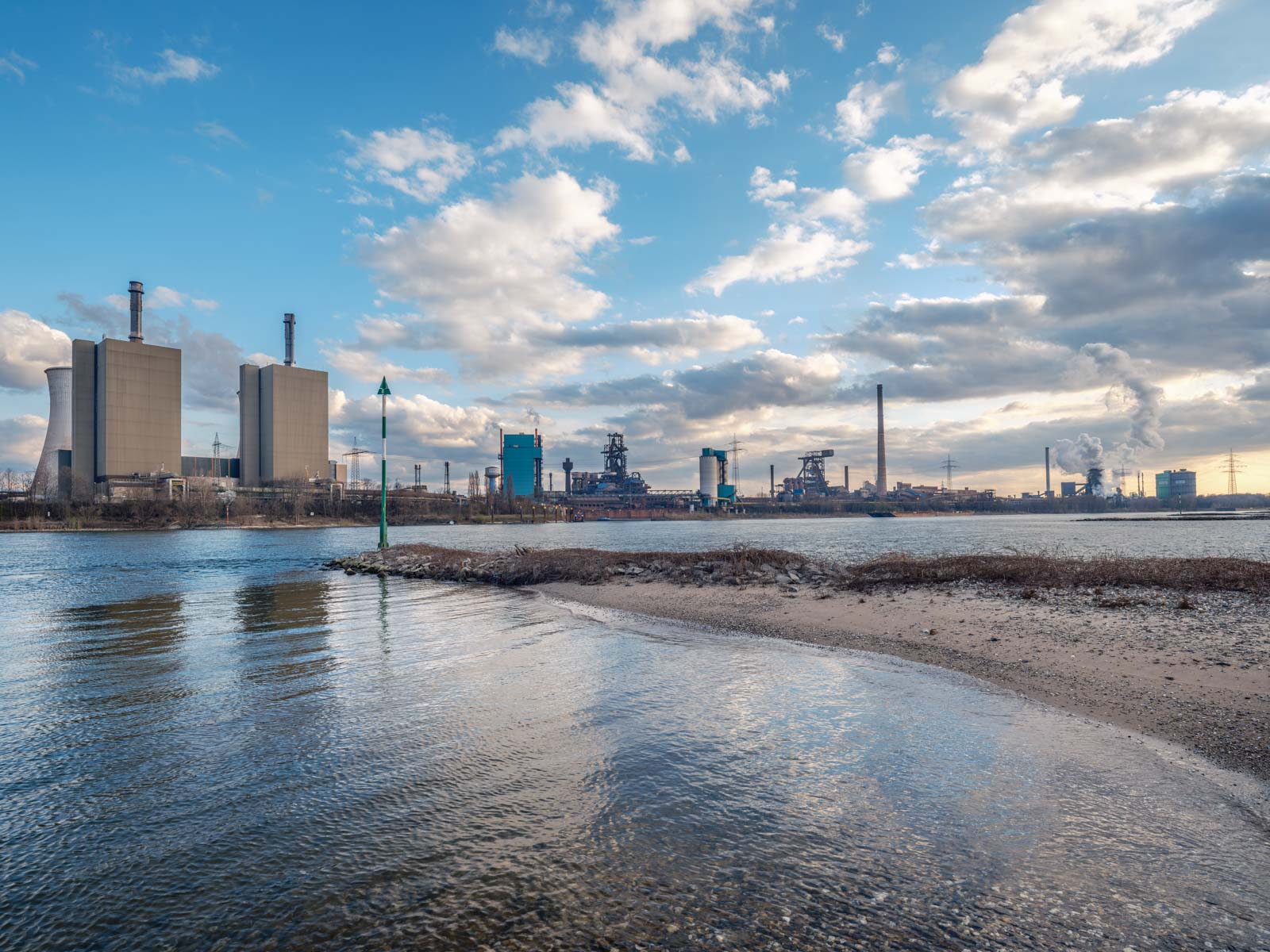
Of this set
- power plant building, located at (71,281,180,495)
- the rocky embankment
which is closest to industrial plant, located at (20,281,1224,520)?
power plant building, located at (71,281,180,495)

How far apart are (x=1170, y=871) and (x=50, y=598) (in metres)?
34.6

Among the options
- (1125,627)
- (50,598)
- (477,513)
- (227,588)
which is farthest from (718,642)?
(477,513)

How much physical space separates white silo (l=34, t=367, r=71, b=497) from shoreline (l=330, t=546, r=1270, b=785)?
488ft

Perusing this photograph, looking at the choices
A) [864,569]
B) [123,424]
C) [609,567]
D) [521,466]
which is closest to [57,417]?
[123,424]

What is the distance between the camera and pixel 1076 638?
14297 mm

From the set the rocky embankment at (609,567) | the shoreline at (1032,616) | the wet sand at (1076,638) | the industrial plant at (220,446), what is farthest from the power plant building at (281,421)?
the wet sand at (1076,638)

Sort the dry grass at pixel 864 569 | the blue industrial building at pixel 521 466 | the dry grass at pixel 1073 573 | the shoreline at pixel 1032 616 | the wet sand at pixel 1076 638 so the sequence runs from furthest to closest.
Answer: the blue industrial building at pixel 521 466 → the dry grass at pixel 864 569 → the dry grass at pixel 1073 573 → the shoreline at pixel 1032 616 → the wet sand at pixel 1076 638

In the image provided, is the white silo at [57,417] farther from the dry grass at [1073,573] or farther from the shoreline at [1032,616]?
the dry grass at [1073,573]

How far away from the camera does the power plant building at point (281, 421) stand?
495 feet

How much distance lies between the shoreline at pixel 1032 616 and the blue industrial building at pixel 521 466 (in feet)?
523

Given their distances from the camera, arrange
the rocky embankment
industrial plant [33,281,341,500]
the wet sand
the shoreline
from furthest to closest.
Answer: industrial plant [33,281,341,500], the rocky embankment, the shoreline, the wet sand

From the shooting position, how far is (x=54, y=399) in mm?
130750

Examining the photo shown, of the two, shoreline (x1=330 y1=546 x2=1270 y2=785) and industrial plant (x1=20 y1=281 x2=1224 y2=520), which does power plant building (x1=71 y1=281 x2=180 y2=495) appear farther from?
shoreline (x1=330 y1=546 x2=1270 y2=785)

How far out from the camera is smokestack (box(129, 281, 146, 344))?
439 feet
